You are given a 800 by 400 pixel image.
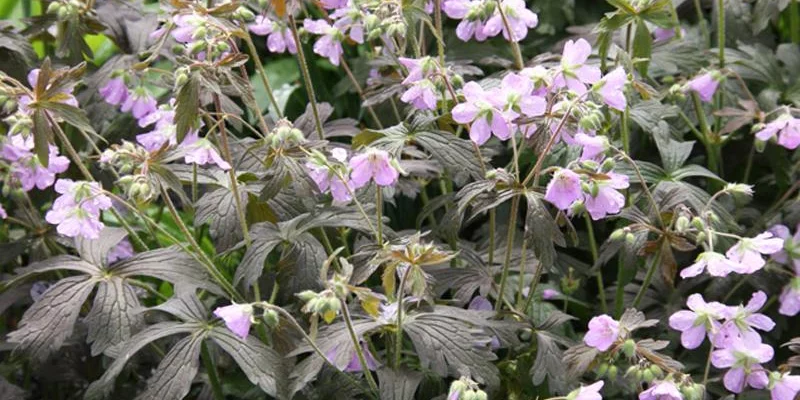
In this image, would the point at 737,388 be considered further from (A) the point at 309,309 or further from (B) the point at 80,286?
(B) the point at 80,286

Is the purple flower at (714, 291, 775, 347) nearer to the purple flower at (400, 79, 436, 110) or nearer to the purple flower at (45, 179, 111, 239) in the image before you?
the purple flower at (400, 79, 436, 110)

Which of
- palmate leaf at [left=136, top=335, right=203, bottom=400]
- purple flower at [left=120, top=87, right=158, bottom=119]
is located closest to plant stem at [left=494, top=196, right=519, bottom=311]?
palmate leaf at [left=136, top=335, right=203, bottom=400]

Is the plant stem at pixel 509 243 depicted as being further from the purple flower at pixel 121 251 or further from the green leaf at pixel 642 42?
the purple flower at pixel 121 251

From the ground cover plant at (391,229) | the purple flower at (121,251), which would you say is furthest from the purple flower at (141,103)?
the purple flower at (121,251)

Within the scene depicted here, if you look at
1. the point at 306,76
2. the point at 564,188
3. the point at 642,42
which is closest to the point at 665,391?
the point at 564,188

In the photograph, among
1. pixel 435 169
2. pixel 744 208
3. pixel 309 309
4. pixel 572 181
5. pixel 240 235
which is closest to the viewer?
pixel 309 309

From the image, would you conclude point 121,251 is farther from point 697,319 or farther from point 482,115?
point 697,319

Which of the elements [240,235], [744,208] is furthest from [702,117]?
[240,235]
